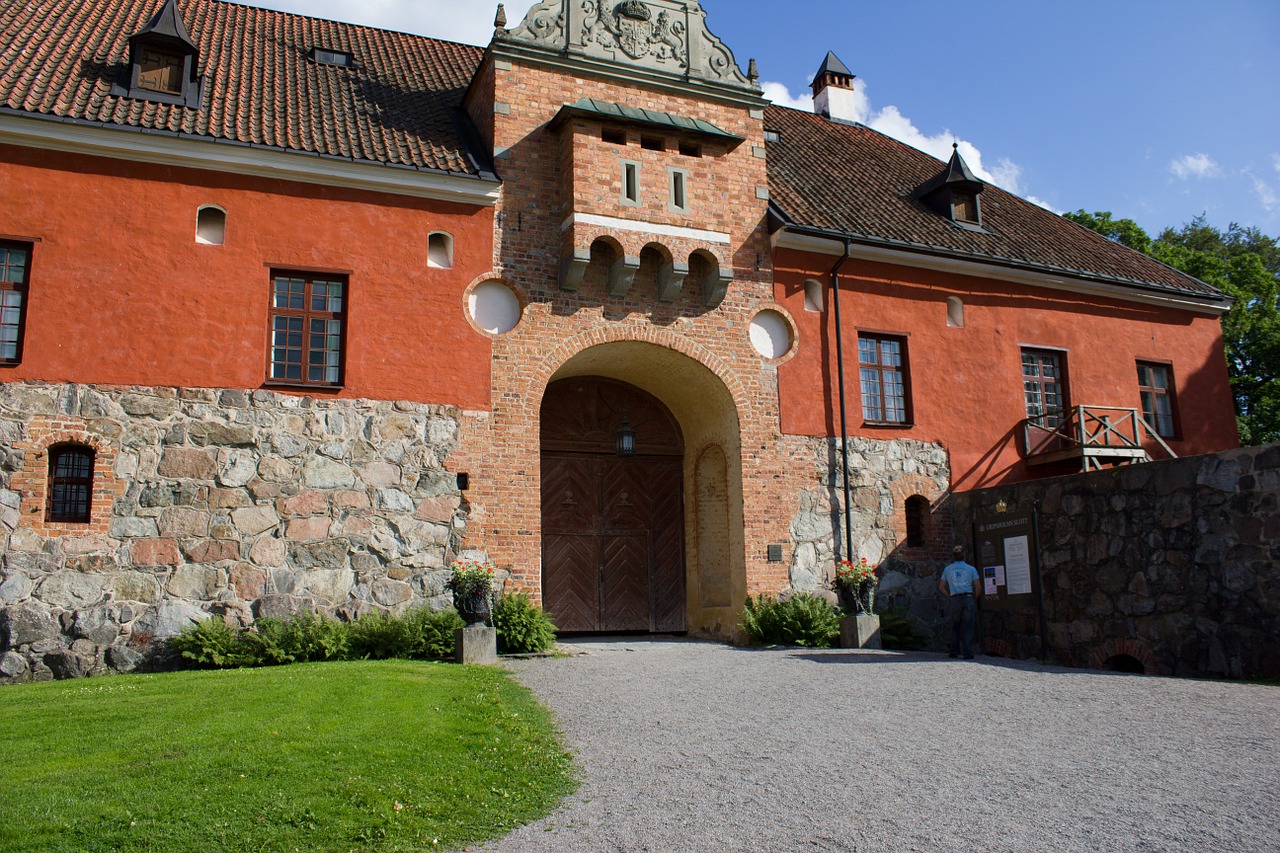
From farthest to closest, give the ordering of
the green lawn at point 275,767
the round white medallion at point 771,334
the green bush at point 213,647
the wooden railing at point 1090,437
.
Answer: the wooden railing at point 1090,437 < the round white medallion at point 771,334 < the green bush at point 213,647 < the green lawn at point 275,767

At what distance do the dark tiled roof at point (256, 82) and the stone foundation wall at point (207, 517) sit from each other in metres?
3.98

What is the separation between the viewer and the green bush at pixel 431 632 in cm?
1320

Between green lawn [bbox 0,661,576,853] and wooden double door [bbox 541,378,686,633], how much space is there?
25.7 ft

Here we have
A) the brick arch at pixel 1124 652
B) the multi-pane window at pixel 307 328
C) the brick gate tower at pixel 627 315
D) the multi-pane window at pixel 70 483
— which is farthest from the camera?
the brick gate tower at pixel 627 315

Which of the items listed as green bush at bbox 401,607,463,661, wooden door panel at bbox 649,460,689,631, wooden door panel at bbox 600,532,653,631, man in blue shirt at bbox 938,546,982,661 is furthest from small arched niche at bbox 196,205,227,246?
man in blue shirt at bbox 938,546,982,661

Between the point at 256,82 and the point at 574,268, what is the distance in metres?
6.42

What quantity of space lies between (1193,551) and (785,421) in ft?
20.9

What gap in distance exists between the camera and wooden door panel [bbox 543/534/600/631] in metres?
17.6

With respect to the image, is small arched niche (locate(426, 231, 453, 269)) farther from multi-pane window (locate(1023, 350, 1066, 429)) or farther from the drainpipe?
multi-pane window (locate(1023, 350, 1066, 429))

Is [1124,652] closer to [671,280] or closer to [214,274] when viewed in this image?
[671,280]

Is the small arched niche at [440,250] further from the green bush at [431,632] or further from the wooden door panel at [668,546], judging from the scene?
the wooden door panel at [668,546]

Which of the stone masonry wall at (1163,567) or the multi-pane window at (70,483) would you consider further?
the multi-pane window at (70,483)

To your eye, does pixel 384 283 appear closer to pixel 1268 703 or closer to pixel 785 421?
pixel 785 421

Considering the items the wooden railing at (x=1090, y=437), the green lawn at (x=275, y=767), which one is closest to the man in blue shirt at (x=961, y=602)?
the wooden railing at (x=1090, y=437)
